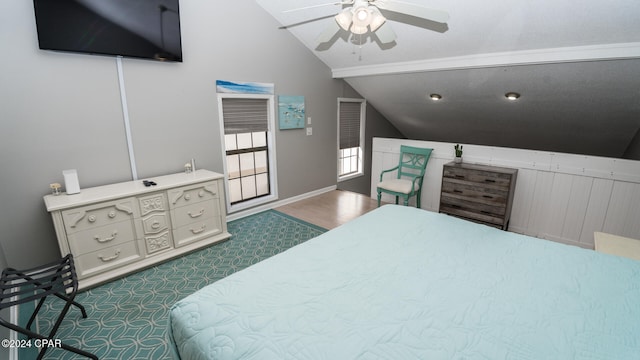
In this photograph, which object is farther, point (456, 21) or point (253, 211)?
point (253, 211)

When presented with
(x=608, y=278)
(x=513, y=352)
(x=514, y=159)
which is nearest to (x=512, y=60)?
(x=514, y=159)

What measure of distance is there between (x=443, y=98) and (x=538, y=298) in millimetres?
3860

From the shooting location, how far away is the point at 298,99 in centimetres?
451

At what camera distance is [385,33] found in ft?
6.51

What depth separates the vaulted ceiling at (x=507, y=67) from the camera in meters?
2.72

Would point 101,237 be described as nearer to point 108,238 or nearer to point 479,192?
point 108,238

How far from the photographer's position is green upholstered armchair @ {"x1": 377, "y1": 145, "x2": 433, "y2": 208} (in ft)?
13.2

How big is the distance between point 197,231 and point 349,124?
11.5 ft

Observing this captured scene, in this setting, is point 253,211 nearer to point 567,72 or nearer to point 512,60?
point 512,60

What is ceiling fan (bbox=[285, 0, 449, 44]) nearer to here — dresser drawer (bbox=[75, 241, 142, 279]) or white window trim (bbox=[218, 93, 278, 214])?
white window trim (bbox=[218, 93, 278, 214])

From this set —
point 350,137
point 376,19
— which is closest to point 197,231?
point 376,19

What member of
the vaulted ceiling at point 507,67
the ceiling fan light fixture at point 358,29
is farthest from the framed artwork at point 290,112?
the ceiling fan light fixture at point 358,29

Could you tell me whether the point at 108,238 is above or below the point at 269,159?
below

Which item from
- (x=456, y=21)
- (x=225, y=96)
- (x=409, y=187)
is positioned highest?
(x=456, y=21)
